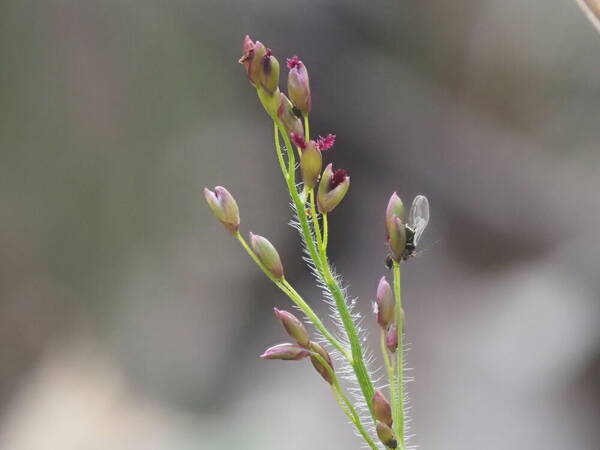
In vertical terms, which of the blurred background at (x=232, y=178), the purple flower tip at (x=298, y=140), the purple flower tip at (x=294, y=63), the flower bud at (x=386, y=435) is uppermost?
the purple flower tip at (x=294, y=63)

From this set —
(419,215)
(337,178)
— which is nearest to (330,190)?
(337,178)

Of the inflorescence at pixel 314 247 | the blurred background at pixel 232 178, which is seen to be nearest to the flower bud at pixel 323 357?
the inflorescence at pixel 314 247

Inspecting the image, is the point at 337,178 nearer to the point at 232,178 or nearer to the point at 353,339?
the point at 353,339

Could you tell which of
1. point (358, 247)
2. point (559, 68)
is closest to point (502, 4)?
point (559, 68)

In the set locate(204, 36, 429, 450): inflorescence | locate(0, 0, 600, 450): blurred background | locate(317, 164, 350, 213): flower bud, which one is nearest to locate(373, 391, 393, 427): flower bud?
locate(204, 36, 429, 450): inflorescence

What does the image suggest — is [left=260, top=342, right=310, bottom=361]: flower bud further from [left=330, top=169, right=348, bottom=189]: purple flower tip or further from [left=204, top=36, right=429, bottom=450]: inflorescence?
[left=330, top=169, right=348, bottom=189]: purple flower tip

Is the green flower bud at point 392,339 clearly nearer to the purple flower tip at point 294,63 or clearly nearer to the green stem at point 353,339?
the green stem at point 353,339

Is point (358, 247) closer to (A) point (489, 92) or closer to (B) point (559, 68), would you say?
(A) point (489, 92)
